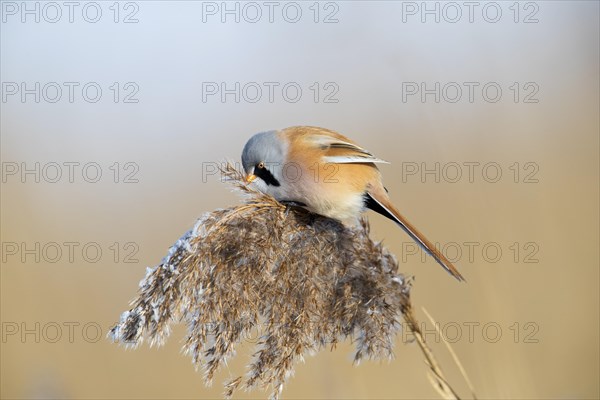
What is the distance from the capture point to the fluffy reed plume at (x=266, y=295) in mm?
1700

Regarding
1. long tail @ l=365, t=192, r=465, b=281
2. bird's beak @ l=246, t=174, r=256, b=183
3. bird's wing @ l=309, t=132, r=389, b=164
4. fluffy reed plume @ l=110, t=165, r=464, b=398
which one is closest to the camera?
fluffy reed plume @ l=110, t=165, r=464, b=398

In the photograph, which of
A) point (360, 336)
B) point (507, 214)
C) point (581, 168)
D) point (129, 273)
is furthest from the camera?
point (581, 168)

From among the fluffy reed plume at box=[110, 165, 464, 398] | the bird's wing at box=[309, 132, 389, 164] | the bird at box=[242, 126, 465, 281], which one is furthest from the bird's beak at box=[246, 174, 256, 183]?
the fluffy reed plume at box=[110, 165, 464, 398]

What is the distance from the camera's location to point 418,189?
14.0ft

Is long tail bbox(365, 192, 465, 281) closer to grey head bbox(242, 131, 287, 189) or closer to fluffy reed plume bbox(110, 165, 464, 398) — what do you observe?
fluffy reed plume bbox(110, 165, 464, 398)

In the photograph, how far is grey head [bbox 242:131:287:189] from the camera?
2484mm

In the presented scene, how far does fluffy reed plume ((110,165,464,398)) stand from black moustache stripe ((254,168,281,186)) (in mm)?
555

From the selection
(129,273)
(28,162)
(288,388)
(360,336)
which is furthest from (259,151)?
(28,162)

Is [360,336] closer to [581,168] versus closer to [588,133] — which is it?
[581,168]

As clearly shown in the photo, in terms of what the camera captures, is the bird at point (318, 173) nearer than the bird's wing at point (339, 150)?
Yes

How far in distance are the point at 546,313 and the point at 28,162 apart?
11.3ft

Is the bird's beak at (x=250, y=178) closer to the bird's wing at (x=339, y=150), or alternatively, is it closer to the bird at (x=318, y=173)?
the bird at (x=318, y=173)

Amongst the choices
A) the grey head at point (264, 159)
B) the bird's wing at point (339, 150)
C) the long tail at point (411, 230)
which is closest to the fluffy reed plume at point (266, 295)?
the long tail at point (411, 230)

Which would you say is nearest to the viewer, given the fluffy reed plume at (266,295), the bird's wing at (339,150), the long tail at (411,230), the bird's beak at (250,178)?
the fluffy reed plume at (266,295)
